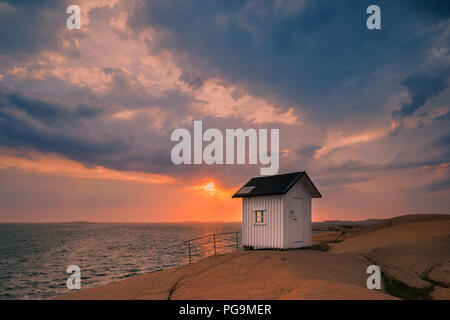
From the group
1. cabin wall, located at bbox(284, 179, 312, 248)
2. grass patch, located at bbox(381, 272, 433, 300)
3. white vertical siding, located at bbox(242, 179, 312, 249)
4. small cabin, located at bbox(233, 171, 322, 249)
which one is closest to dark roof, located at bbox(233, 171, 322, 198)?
small cabin, located at bbox(233, 171, 322, 249)

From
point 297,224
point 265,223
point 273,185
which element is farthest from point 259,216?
point 297,224

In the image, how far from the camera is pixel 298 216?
2209 centimetres

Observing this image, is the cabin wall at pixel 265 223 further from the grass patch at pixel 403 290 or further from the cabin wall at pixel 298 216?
the grass patch at pixel 403 290

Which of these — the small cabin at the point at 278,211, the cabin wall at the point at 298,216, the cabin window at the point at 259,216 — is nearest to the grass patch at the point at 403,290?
the cabin wall at the point at 298,216

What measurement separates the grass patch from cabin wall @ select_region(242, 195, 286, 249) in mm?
7052

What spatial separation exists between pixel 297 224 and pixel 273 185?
3.38 m

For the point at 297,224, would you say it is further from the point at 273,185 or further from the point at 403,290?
the point at 403,290

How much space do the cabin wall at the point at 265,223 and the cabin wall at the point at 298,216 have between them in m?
0.42

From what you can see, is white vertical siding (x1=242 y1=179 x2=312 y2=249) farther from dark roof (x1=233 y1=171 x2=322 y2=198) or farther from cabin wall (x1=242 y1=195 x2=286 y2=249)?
dark roof (x1=233 y1=171 x2=322 y2=198)

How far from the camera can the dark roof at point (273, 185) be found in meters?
21.3

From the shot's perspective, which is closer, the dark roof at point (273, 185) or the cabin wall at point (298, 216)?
the cabin wall at point (298, 216)
